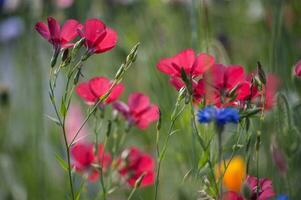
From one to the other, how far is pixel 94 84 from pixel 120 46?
1.01m

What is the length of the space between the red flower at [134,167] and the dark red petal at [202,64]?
0.23m

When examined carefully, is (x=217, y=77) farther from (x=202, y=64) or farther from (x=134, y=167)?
(x=134, y=167)

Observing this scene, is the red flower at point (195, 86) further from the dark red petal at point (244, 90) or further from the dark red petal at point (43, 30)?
the dark red petal at point (43, 30)

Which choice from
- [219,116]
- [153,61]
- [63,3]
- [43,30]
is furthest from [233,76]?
[63,3]

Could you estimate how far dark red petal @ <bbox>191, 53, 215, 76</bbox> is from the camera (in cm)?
98

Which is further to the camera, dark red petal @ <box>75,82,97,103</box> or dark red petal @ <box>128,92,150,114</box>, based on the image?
dark red petal @ <box>128,92,150,114</box>

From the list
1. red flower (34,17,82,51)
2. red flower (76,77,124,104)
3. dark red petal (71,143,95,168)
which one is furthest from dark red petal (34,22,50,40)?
dark red petal (71,143,95,168)

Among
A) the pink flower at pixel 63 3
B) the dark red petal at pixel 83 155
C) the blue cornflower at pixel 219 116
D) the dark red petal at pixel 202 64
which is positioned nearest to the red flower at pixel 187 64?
the dark red petal at pixel 202 64

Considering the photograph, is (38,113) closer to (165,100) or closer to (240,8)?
(165,100)

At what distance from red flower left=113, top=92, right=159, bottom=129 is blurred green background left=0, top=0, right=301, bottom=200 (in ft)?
0.37

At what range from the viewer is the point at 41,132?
5.65ft

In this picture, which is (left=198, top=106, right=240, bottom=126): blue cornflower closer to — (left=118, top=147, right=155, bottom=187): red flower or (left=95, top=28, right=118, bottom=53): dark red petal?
(left=95, top=28, right=118, bottom=53): dark red petal

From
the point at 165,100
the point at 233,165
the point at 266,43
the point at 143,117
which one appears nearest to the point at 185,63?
the point at 143,117

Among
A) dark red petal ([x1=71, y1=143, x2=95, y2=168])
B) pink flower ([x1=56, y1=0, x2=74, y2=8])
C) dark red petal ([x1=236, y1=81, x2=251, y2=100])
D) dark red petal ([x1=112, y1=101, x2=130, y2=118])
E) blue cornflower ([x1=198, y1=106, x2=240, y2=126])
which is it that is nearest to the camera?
blue cornflower ([x1=198, y1=106, x2=240, y2=126])
